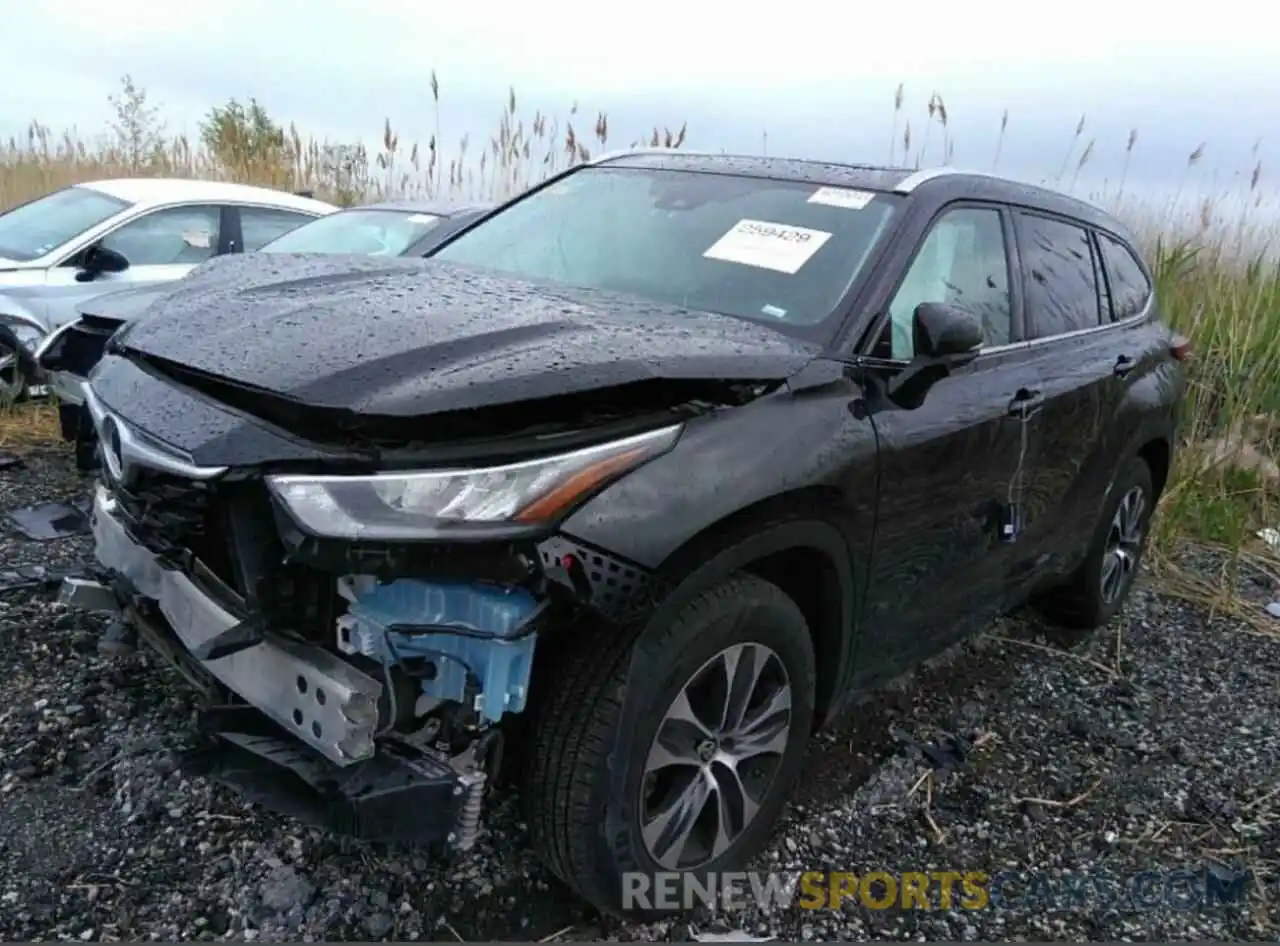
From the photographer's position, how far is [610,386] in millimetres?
2062

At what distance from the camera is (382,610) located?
6.72 ft

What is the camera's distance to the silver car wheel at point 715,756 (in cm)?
236

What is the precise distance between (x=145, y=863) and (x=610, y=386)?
1572 mm

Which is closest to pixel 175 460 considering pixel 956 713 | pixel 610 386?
pixel 610 386

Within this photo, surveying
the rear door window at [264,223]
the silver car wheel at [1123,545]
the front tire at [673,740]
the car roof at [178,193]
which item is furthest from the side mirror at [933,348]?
the car roof at [178,193]

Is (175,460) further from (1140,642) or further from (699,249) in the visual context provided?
(1140,642)

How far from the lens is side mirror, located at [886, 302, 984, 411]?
261 cm

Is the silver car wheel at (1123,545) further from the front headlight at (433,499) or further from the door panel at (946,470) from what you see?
the front headlight at (433,499)

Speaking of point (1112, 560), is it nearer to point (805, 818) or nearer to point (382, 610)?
point (805, 818)

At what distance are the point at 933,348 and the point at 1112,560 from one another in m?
2.27

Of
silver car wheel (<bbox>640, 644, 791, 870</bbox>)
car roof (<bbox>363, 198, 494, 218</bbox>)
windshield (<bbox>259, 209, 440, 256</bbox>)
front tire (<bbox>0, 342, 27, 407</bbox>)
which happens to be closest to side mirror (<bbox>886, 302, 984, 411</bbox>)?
silver car wheel (<bbox>640, 644, 791, 870</bbox>)

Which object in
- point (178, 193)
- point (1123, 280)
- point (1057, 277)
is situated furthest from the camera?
point (178, 193)

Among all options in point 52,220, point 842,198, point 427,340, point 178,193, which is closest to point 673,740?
point 427,340

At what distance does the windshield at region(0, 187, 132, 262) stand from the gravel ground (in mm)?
3143
